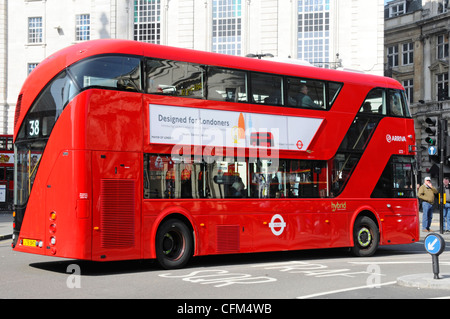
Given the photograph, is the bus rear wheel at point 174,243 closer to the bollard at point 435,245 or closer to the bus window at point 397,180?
the bollard at point 435,245

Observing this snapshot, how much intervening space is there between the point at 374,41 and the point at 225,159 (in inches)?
1144

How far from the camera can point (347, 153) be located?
16.1 meters

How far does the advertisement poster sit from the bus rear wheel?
5.24 feet

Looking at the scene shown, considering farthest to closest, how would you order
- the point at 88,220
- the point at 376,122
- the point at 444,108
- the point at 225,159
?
the point at 444,108 → the point at 376,122 → the point at 225,159 → the point at 88,220

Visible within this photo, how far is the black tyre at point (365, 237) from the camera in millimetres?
16547

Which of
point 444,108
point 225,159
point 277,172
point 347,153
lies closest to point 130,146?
point 225,159

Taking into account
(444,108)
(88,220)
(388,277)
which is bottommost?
(388,277)

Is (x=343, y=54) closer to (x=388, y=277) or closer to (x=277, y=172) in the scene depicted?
(x=277, y=172)

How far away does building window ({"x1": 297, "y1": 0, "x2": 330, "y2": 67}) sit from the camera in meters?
→ 41.0

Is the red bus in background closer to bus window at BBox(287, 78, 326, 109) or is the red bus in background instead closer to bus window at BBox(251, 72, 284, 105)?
bus window at BBox(287, 78, 326, 109)

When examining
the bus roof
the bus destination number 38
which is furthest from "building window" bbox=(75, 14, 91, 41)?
the bus destination number 38

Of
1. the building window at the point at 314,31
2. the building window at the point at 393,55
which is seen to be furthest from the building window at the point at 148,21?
the building window at the point at 393,55

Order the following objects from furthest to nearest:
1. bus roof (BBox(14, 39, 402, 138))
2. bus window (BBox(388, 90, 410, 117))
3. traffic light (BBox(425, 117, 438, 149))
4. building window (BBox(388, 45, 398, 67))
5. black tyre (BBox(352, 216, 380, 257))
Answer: building window (BBox(388, 45, 398, 67))
traffic light (BBox(425, 117, 438, 149))
bus window (BBox(388, 90, 410, 117))
black tyre (BBox(352, 216, 380, 257))
bus roof (BBox(14, 39, 402, 138))

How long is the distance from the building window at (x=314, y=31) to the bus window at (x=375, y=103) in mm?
24212
